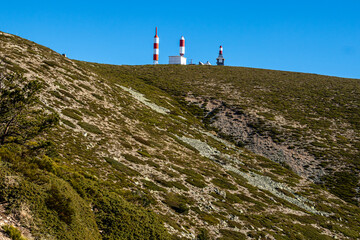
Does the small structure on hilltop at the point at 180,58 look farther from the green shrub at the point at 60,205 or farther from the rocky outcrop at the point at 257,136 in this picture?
the green shrub at the point at 60,205

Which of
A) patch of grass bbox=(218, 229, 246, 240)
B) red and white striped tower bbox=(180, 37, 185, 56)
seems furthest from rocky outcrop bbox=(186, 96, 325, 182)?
red and white striped tower bbox=(180, 37, 185, 56)


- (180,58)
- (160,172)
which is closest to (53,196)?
(160,172)

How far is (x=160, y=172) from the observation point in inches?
1193

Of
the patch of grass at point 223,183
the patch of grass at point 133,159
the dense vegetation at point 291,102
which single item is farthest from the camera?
the dense vegetation at point 291,102

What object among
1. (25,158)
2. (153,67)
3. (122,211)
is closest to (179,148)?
(122,211)

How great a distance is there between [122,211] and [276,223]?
17454 millimetres

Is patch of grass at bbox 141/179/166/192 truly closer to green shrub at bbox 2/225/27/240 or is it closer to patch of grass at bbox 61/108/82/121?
patch of grass at bbox 61/108/82/121

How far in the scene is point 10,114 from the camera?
1792 cm

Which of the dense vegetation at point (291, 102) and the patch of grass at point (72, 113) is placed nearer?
the patch of grass at point (72, 113)

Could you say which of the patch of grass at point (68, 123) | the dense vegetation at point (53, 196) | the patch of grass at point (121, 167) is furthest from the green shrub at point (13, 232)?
the patch of grass at point (68, 123)

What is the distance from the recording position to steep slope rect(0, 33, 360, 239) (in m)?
17.2

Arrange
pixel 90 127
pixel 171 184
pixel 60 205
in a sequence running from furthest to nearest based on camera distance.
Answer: pixel 90 127 < pixel 171 184 < pixel 60 205

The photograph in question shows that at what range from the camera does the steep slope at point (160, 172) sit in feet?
56.3

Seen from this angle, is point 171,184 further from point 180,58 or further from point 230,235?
point 180,58
